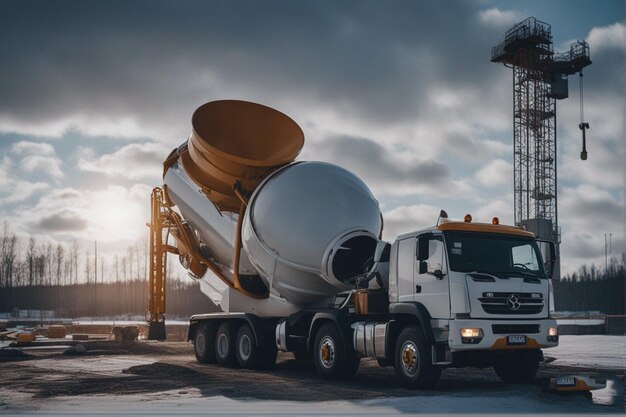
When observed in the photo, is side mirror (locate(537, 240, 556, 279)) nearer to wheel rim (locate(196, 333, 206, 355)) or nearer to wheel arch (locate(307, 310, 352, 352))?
wheel arch (locate(307, 310, 352, 352))

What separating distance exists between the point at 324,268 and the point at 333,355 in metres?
1.76

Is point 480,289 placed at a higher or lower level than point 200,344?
higher

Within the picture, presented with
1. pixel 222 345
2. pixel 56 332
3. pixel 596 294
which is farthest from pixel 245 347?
pixel 596 294

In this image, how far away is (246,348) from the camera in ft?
56.0

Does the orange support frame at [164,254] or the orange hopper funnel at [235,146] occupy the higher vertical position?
the orange hopper funnel at [235,146]

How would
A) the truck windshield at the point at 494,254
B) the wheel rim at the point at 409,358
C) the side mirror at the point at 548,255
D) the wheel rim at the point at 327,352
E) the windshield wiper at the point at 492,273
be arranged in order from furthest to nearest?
the wheel rim at the point at 327,352 → the side mirror at the point at 548,255 → the wheel rim at the point at 409,358 → the truck windshield at the point at 494,254 → the windshield wiper at the point at 492,273

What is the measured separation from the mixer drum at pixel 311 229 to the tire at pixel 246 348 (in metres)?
1.45

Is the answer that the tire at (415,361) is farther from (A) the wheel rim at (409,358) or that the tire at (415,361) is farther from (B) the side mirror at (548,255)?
(B) the side mirror at (548,255)

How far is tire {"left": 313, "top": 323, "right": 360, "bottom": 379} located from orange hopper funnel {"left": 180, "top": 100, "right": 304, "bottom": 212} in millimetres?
4108

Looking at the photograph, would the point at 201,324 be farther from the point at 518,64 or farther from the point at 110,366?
the point at 518,64

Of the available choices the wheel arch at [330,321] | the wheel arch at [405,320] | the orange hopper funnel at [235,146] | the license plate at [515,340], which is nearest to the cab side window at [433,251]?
the wheel arch at [405,320]

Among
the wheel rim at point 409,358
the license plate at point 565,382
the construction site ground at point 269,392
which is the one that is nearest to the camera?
the construction site ground at point 269,392

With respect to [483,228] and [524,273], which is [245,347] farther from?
[524,273]

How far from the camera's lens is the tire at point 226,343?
17516 millimetres
